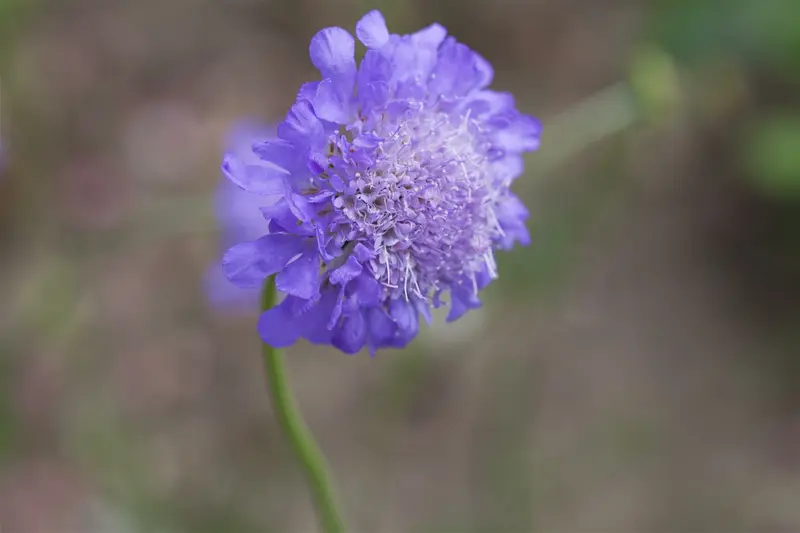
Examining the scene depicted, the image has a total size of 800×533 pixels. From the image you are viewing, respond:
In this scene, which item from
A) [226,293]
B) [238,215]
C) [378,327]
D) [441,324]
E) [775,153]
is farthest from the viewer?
[775,153]

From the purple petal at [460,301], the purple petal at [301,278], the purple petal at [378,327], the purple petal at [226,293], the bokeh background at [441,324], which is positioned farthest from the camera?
the bokeh background at [441,324]

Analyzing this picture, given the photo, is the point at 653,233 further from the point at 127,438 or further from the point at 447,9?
the point at 127,438

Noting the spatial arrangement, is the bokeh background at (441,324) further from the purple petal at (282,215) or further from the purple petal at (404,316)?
the purple petal at (282,215)

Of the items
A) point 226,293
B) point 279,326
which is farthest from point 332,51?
point 226,293

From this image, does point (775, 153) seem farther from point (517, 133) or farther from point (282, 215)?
point (282, 215)

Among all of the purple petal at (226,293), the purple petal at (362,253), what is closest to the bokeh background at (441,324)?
the purple petal at (226,293)

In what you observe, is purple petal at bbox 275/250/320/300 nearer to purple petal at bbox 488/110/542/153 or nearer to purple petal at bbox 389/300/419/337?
purple petal at bbox 389/300/419/337
